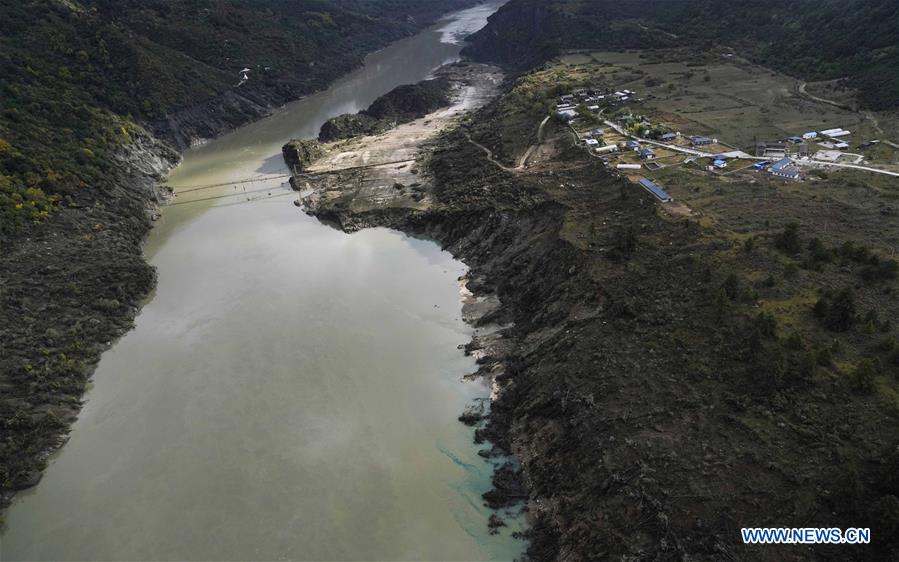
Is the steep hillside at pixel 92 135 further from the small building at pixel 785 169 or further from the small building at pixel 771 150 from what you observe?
the small building at pixel 771 150

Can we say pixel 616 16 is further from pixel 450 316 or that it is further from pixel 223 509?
pixel 223 509

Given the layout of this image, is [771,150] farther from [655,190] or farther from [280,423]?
[280,423]

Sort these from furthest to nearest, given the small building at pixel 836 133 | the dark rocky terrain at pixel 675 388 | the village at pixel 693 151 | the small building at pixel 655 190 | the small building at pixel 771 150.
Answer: the small building at pixel 836 133 < the small building at pixel 771 150 < the village at pixel 693 151 < the small building at pixel 655 190 < the dark rocky terrain at pixel 675 388

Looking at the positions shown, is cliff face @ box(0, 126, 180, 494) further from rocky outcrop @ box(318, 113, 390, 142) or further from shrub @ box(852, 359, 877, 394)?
shrub @ box(852, 359, 877, 394)

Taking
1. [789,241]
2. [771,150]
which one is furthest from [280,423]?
[771,150]

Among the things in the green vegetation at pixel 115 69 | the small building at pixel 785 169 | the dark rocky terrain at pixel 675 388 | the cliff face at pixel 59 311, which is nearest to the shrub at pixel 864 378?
the dark rocky terrain at pixel 675 388

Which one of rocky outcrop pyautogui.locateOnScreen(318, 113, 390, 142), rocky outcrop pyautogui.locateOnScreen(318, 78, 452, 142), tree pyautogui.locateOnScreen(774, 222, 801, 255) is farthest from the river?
rocky outcrop pyautogui.locateOnScreen(318, 78, 452, 142)

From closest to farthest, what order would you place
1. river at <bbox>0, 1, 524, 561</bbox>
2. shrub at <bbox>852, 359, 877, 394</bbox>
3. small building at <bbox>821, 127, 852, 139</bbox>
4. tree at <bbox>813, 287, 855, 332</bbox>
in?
shrub at <bbox>852, 359, 877, 394</bbox> < river at <bbox>0, 1, 524, 561</bbox> < tree at <bbox>813, 287, 855, 332</bbox> < small building at <bbox>821, 127, 852, 139</bbox>
